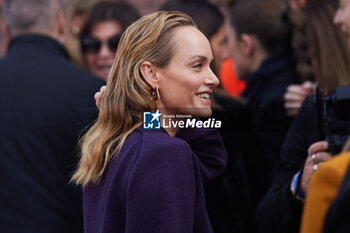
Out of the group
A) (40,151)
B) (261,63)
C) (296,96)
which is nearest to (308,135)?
(296,96)

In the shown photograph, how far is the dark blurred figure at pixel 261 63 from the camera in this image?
2.61 metres

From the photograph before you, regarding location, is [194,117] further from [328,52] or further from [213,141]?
[328,52]

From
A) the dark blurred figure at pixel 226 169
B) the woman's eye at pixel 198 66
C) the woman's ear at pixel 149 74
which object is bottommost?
the dark blurred figure at pixel 226 169

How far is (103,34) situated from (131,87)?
194cm

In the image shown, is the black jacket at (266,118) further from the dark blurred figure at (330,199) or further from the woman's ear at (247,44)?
the dark blurred figure at (330,199)

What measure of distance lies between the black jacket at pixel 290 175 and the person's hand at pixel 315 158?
0.07m

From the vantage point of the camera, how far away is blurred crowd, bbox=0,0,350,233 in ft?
6.66

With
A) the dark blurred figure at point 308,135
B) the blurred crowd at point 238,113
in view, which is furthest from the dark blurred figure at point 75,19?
the dark blurred figure at point 308,135

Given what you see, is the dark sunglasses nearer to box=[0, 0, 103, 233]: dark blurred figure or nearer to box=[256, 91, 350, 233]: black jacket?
box=[0, 0, 103, 233]: dark blurred figure

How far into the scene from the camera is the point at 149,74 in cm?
168

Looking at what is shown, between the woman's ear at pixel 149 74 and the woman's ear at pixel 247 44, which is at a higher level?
the woman's ear at pixel 149 74

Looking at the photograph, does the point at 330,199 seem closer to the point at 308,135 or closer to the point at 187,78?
the point at 187,78

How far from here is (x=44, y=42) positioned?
2.67 meters

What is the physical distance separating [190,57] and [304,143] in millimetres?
551
